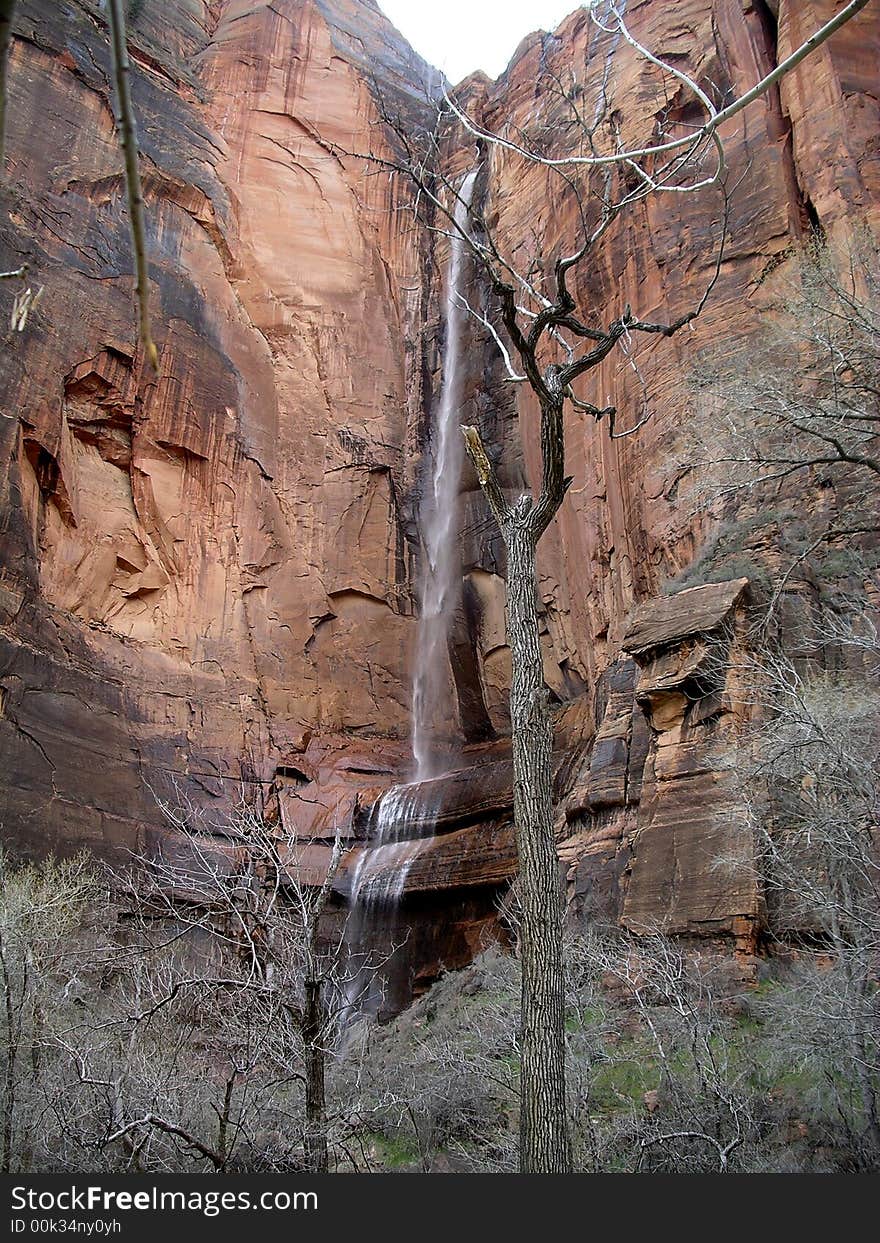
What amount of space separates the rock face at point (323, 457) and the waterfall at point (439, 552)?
0.55m

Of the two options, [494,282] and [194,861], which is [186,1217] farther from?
[194,861]

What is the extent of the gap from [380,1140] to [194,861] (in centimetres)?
1117

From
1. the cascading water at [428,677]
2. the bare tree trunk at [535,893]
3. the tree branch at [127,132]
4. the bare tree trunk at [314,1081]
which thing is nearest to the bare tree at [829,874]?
the bare tree trunk at [535,893]

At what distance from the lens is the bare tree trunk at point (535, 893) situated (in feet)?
18.8

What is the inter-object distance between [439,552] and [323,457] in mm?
4745

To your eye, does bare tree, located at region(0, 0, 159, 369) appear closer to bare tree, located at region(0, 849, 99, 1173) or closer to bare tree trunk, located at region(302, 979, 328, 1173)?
bare tree trunk, located at region(302, 979, 328, 1173)

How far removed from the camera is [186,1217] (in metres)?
5.78

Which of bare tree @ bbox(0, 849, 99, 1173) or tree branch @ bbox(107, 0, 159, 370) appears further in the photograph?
bare tree @ bbox(0, 849, 99, 1173)

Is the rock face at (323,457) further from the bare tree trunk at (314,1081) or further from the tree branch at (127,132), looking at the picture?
the tree branch at (127,132)

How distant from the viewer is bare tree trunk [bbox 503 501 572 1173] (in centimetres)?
573

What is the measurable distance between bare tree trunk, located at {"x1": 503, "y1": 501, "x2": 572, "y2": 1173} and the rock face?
6.28m

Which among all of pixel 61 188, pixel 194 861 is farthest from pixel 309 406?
pixel 194 861

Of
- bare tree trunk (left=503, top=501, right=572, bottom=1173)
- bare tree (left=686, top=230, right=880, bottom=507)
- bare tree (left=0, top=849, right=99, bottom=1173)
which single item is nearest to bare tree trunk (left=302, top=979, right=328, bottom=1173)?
bare tree trunk (left=503, top=501, right=572, bottom=1173)

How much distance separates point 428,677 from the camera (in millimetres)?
29609
